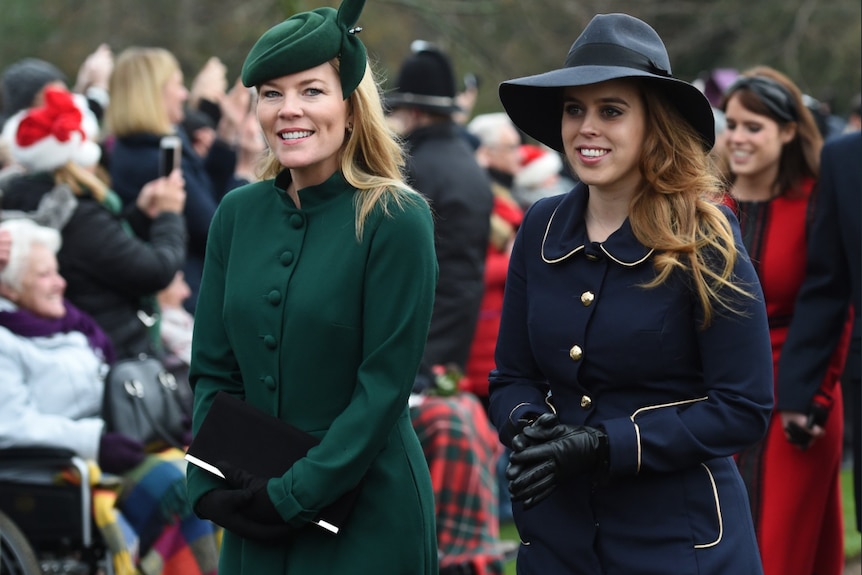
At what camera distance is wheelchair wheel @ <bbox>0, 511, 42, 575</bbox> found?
18.3 feet

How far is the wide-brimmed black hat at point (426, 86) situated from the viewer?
745cm

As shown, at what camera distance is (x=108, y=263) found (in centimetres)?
638

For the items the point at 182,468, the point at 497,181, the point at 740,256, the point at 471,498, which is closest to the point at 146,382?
the point at 182,468

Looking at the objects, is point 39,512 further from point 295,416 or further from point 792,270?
point 792,270

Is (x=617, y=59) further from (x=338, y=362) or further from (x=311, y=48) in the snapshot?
(x=338, y=362)

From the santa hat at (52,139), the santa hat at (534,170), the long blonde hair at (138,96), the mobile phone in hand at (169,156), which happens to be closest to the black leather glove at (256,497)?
the santa hat at (52,139)

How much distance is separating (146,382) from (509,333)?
9.04 ft

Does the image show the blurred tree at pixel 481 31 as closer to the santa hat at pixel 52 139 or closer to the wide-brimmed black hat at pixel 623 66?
the santa hat at pixel 52 139

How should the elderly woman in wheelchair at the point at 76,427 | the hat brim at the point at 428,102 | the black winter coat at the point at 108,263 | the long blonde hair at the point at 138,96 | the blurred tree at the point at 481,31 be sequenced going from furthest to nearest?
the blurred tree at the point at 481,31, the long blonde hair at the point at 138,96, the hat brim at the point at 428,102, the black winter coat at the point at 108,263, the elderly woman in wheelchair at the point at 76,427

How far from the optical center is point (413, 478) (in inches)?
146

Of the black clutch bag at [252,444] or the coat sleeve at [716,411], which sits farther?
the black clutch bag at [252,444]

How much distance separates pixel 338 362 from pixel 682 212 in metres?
0.93

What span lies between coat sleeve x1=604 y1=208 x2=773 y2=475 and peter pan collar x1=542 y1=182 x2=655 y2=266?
251mm

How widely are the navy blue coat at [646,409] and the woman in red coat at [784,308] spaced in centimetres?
192
